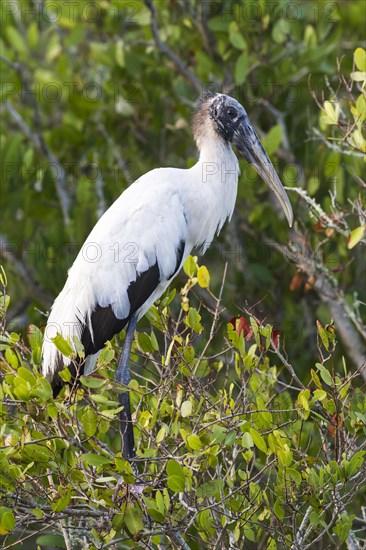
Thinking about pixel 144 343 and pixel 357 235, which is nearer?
pixel 144 343

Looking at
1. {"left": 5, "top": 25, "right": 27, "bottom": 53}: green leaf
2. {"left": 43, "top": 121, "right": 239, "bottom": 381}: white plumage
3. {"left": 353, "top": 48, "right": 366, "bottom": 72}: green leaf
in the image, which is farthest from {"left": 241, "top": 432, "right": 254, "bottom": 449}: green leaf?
{"left": 5, "top": 25, "right": 27, "bottom": 53}: green leaf

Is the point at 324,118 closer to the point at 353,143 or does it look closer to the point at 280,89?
the point at 353,143

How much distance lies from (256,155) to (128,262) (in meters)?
0.82

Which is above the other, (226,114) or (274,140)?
(226,114)

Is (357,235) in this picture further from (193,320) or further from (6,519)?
(6,519)

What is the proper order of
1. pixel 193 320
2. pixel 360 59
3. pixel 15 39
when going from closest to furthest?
pixel 193 320
pixel 360 59
pixel 15 39

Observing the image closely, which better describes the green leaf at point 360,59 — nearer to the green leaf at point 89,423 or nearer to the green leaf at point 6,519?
the green leaf at point 89,423

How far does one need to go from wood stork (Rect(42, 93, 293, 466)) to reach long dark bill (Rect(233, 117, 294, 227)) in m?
0.01

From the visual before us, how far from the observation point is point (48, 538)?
403 centimetres

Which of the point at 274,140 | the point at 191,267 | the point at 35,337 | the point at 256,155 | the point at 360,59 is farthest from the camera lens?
the point at 274,140

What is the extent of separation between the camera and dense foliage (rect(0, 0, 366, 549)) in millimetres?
3262

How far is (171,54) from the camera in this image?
5.87 meters

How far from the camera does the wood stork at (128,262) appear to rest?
434cm

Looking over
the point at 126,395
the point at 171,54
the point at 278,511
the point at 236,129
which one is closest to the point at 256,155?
the point at 236,129
